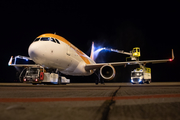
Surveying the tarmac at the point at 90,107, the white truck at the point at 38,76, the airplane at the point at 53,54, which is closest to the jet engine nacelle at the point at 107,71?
the airplane at the point at 53,54

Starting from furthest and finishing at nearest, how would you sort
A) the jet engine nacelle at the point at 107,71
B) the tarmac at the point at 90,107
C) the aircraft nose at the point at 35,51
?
the jet engine nacelle at the point at 107,71 < the aircraft nose at the point at 35,51 < the tarmac at the point at 90,107

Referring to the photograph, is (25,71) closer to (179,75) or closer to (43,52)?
(43,52)

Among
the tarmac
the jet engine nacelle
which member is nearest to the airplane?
the jet engine nacelle

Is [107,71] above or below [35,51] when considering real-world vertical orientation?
below

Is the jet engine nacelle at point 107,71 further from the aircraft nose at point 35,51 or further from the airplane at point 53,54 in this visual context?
the aircraft nose at point 35,51

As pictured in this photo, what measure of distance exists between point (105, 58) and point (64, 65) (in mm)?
41111

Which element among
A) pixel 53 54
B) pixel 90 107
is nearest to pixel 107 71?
pixel 53 54

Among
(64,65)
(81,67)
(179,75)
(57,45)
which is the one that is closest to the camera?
(57,45)

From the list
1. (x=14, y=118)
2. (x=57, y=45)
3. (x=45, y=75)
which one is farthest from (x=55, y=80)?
(x=14, y=118)

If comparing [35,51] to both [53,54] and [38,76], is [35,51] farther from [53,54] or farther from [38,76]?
[38,76]

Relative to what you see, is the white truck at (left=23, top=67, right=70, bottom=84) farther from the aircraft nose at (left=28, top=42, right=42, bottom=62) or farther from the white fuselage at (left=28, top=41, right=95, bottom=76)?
the aircraft nose at (left=28, top=42, right=42, bottom=62)

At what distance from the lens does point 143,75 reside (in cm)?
2272

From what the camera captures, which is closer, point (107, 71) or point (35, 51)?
point (35, 51)

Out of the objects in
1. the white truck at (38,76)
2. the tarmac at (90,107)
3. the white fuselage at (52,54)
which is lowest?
the tarmac at (90,107)
